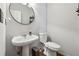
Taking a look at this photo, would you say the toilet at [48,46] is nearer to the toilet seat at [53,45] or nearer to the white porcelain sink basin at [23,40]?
the toilet seat at [53,45]

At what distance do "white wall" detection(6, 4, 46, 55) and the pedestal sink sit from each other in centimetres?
7

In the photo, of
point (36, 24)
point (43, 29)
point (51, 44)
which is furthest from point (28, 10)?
point (51, 44)

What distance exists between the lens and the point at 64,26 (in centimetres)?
140

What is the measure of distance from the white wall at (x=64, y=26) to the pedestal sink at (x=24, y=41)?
295mm

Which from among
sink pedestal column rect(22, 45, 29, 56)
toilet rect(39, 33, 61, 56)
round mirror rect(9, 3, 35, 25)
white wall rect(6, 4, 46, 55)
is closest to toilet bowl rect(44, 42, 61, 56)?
toilet rect(39, 33, 61, 56)

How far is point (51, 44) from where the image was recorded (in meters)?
1.44

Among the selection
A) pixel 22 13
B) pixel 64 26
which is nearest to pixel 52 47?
pixel 64 26

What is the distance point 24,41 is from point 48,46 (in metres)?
0.42

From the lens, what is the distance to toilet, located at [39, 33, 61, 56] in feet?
4.58

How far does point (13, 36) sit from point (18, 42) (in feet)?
0.40

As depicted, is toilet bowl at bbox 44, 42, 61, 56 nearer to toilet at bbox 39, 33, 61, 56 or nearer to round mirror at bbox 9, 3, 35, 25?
toilet at bbox 39, 33, 61, 56

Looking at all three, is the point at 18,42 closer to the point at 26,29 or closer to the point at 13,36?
the point at 13,36

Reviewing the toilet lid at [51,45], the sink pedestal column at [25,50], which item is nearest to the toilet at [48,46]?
the toilet lid at [51,45]

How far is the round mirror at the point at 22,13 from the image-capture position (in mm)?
1297
